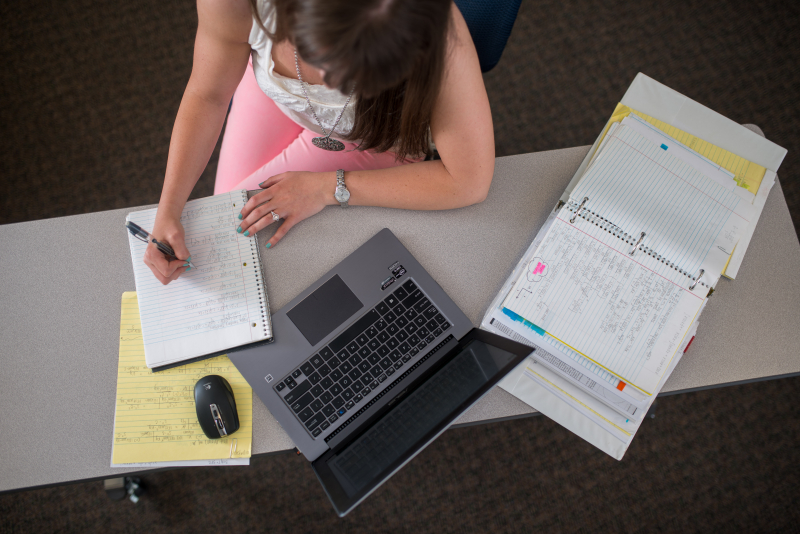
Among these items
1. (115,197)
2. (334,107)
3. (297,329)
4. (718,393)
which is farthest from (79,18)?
(718,393)

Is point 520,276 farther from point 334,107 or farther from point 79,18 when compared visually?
point 79,18

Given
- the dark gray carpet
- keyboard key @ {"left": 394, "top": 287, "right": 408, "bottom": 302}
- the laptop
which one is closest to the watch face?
the laptop

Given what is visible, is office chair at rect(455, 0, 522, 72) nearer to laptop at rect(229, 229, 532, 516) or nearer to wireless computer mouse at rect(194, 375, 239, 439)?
laptop at rect(229, 229, 532, 516)

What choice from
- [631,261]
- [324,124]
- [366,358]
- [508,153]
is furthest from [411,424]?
[508,153]

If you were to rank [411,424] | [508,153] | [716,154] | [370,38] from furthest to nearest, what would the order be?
[508,153]
[716,154]
[411,424]
[370,38]

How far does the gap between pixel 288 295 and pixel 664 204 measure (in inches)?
29.3

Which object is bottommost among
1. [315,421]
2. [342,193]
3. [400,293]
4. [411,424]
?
[315,421]

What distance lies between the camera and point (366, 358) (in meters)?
0.84

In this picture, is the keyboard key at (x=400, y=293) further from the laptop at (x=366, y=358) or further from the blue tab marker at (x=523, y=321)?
the blue tab marker at (x=523, y=321)

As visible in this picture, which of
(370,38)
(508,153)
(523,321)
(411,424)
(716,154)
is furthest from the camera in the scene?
(508,153)

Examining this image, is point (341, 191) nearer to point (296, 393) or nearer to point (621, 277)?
point (296, 393)

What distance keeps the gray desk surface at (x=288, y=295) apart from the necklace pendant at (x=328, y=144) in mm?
188

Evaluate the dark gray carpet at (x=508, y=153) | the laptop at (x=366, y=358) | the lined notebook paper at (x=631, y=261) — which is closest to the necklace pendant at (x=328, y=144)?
the laptop at (x=366, y=358)

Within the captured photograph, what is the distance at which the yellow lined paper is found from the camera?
37.0 inches
